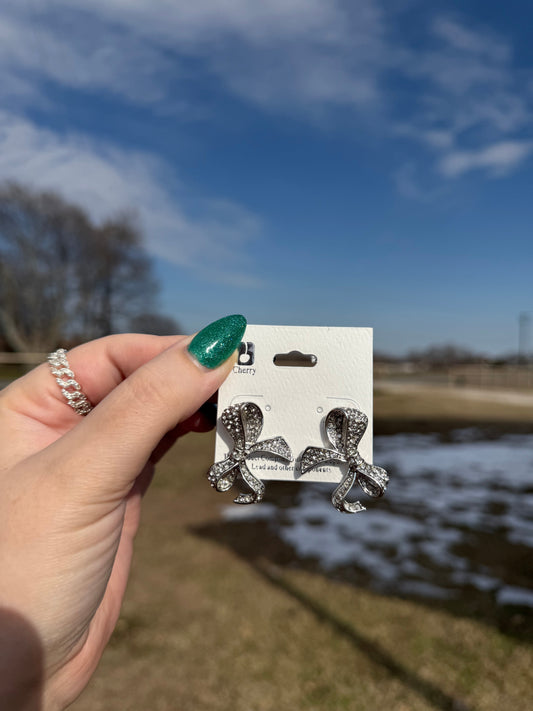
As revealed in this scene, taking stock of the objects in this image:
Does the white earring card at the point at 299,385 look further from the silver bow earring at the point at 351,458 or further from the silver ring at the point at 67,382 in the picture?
the silver ring at the point at 67,382

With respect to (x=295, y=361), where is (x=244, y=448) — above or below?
below

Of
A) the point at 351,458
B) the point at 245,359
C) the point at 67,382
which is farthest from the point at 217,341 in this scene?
the point at 67,382

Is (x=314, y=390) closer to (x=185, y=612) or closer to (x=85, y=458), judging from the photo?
(x=85, y=458)

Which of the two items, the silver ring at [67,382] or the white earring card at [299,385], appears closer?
the white earring card at [299,385]

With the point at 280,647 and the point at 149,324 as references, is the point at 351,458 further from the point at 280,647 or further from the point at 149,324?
the point at 149,324

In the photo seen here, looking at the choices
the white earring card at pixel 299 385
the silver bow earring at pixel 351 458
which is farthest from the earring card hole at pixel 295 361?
the silver bow earring at pixel 351 458

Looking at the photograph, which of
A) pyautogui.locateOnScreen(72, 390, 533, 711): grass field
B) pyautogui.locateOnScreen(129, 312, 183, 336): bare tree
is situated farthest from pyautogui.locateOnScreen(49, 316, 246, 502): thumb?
pyautogui.locateOnScreen(129, 312, 183, 336): bare tree

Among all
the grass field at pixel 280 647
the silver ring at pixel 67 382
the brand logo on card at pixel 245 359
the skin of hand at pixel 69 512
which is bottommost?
the grass field at pixel 280 647
